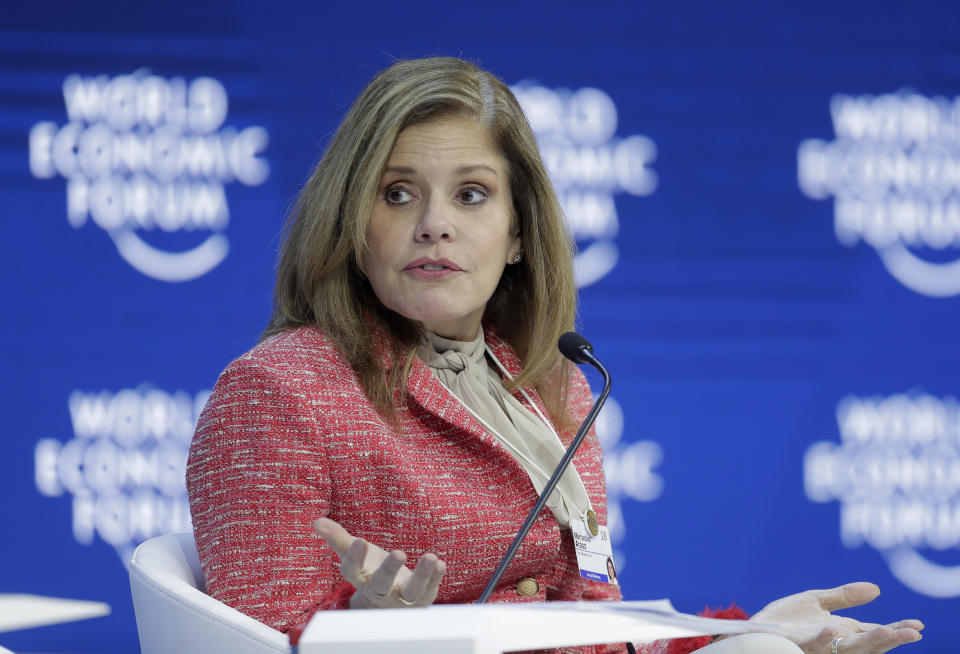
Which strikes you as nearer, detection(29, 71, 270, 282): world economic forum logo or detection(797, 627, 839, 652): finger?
detection(797, 627, 839, 652): finger

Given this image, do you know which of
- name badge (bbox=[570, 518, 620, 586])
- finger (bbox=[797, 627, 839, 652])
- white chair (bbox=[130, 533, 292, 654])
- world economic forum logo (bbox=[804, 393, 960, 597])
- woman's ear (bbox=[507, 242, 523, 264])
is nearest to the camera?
white chair (bbox=[130, 533, 292, 654])

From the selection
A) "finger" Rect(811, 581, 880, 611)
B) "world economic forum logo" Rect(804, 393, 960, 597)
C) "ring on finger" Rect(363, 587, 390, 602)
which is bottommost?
"ring on finger" Rect(363, 587, 390, 602)

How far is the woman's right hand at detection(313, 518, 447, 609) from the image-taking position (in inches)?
34.5

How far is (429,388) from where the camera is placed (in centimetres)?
156

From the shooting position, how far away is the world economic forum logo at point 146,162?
324 centimetres

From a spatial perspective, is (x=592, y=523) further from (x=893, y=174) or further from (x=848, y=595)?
(x=893, y=174)

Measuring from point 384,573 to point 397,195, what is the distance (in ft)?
2.77

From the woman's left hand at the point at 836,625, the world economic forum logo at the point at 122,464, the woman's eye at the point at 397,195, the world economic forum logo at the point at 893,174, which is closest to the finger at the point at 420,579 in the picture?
the woman's left hand at the point at 836,625

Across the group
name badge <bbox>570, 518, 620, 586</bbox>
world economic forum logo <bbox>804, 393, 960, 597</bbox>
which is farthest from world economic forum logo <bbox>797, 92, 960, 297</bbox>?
name badge <bbox>570, 518, 620, 586</bbox>

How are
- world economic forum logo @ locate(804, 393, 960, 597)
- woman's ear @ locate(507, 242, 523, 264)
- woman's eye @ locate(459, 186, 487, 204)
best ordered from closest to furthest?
woman's eye @ locate(459, 186, 487, 204), woman's ear @ locate(507, 242, 523, 264), world economic forum logo @ locate(804, 393, 960, 597)

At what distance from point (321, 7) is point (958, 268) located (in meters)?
2.31

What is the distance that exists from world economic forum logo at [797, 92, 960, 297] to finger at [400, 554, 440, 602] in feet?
9.38

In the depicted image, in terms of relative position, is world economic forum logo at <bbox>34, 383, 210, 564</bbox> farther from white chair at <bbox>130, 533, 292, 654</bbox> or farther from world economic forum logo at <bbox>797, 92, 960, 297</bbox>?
world economic forum logo at <bbox>797, 92, 960, 297</bbox>

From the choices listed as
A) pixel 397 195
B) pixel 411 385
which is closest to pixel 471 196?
pixel 397 195
